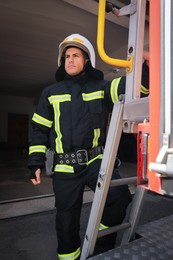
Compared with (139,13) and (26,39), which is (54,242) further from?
(26,39)

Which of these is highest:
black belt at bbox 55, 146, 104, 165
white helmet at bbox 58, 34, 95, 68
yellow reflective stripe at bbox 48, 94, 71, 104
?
white helmet at bbox 58, 34, 95, 68

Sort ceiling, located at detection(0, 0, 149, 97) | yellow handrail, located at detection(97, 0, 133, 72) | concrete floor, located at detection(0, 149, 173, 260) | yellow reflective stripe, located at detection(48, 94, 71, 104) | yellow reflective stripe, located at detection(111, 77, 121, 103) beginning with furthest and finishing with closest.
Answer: ceiling, located at detection(0, 0, 149, 97) → concrete floor, located at detection(0, 149, 173, 260) → yellow reflective stripe, located at detection(48, 94, 71, 104) → yellow reflective stripe, located at detection(111, 77, 121, 103) → yellow handrail, located at detection(97, 0, 133, 72)

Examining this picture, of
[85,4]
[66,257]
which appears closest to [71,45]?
[85,4]

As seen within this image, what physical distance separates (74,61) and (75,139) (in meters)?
0.65

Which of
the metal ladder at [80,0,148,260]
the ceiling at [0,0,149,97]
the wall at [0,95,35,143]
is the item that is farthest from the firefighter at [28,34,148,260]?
the wall at [0,95,35,143]

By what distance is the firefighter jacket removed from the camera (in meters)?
1.67

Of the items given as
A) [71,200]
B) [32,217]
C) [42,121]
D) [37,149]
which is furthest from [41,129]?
[32,217]

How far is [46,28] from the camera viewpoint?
12.4ft

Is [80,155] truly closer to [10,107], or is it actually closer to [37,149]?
[37,149]

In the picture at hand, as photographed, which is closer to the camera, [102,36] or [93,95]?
[102,36]

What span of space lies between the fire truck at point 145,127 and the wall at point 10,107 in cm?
1225

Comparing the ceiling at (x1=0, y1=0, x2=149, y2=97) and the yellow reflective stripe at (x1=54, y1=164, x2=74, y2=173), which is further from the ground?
the ceiling at (x1=0, y1=0, x2=149, y2=97)

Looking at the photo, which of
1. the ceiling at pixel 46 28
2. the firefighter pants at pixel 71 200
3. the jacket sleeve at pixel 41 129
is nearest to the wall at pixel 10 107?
the ceiling at pixel 46 28

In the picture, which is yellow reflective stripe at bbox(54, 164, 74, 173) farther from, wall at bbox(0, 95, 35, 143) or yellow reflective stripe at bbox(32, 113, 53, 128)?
wall at bbox(0, 95, 35, 143)
